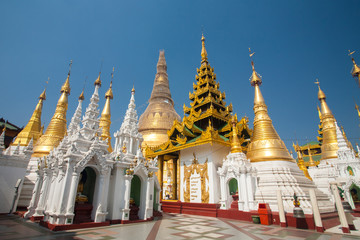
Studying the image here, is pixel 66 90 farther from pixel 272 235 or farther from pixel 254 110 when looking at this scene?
pixel 272 235

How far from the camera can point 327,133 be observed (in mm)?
24219

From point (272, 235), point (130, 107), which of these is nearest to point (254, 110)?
point (130, 107)

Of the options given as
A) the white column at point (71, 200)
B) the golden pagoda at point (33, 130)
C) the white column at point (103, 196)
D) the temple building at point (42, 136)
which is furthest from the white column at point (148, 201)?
the golden pagoda at point (33, 130)

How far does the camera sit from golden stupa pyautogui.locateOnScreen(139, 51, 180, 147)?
2747cm

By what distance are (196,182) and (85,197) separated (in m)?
7.55

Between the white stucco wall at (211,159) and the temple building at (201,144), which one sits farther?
the temple building at (201,144)

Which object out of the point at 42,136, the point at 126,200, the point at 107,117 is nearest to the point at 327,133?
the point at 126,200

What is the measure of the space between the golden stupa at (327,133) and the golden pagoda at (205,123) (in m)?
12.0

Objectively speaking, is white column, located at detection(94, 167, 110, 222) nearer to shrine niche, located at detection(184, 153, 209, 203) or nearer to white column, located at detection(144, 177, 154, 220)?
white column, located at detection(144, 177, 154, 220)

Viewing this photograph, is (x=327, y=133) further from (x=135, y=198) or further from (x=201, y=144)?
(x=135, y=198)

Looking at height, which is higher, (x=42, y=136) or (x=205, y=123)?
(x=205, y=123)

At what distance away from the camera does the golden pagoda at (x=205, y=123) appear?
14641 mm

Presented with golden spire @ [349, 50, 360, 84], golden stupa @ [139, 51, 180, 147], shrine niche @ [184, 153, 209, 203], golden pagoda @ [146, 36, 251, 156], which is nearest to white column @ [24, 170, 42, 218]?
golden pagoda @ [146, 36, 251, 156]

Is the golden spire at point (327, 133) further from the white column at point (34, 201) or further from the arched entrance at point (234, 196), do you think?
the white column at point (34, 201)
